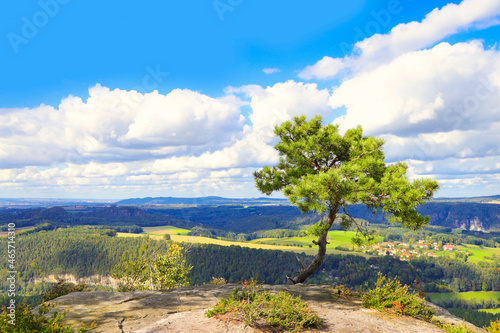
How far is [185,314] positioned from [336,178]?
817 centimetres

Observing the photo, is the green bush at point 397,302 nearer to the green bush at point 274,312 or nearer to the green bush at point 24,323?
the green bush at point 274,312

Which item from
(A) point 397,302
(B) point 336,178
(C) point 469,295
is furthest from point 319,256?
(C) point 469,295

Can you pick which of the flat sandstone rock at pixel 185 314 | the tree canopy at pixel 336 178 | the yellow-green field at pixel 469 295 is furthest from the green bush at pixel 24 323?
the yellow-green field at pixel 469 295

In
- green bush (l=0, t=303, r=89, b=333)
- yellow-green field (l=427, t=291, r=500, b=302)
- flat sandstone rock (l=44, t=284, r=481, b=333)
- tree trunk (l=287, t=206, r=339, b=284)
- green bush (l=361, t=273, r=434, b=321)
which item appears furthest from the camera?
yellow-green field (l=427, t=291, r=500, b=302)

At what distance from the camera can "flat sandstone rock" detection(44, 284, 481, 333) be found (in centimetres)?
926

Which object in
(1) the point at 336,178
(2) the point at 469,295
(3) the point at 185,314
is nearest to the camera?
(3) the point at 185,314

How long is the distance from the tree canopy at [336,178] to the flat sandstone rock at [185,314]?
3783 mm

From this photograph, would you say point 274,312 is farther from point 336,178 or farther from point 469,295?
point 469,295

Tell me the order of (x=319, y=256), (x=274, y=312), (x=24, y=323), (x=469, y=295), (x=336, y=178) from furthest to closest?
(x=469, y=295) → (x=319, y=256) → (x=336, y=178) → (x=274, y=312) → (x=24, y=323)

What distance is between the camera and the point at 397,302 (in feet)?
41.4

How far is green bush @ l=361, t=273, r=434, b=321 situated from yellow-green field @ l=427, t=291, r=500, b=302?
20202 cm

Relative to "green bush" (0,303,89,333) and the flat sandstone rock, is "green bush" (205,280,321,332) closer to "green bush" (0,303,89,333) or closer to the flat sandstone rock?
the flat sandstone rock

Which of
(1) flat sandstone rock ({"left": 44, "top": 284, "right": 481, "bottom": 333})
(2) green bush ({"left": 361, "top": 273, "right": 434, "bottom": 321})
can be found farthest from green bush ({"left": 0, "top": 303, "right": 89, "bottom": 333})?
Result: (2) green bush ({"left": 361, "top": 273, "right": 434, "bottom": 321})

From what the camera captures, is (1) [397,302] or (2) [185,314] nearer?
(2) [185,314]
